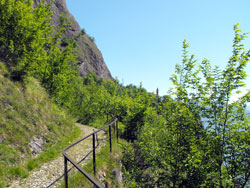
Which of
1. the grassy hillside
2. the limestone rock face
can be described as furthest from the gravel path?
the limestone rock face

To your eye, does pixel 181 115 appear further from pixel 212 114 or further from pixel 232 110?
pixel 232 110

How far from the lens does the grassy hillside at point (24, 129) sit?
577 cm

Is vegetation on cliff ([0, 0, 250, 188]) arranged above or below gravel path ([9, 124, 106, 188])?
above

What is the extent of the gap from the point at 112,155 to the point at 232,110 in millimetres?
5958

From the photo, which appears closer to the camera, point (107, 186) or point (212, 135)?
point (212, 135)

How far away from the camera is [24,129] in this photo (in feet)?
24.2

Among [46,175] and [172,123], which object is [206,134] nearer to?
[172,123]

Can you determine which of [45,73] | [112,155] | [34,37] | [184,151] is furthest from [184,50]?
[45,73]

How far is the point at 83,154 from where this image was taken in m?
8.27

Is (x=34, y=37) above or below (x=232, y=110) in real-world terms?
above

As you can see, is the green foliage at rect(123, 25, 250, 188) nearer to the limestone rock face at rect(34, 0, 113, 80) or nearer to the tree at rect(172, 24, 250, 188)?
the tree at rect(172, 24, 250, 188)

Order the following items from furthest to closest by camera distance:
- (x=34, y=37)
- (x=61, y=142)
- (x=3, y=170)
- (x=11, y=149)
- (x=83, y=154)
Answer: (x=34, y=37) → (x=61, y=142) → (x=83, y=154) → (x=11, y=149) → (x=3, y=170)

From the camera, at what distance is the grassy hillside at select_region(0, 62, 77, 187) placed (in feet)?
18.9

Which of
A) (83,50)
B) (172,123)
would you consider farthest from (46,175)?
(83,50)
